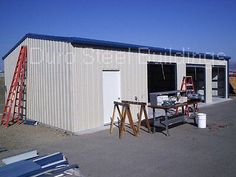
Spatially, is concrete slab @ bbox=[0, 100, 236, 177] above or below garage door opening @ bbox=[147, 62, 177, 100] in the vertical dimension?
below

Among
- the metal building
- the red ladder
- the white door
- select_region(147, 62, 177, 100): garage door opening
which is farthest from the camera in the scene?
select_region(147, 62, 177, 100): garage door opening

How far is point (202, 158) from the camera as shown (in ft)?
25.2

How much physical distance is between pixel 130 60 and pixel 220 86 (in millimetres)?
15396

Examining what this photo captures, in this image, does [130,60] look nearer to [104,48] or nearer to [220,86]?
[104,48]

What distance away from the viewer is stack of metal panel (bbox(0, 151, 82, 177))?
6.35 meters

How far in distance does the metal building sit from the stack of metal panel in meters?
4.15

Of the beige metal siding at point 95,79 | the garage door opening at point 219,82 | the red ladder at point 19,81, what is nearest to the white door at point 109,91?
the beige metal siding at point 95,79

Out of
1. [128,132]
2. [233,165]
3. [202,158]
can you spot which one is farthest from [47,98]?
[233,165]

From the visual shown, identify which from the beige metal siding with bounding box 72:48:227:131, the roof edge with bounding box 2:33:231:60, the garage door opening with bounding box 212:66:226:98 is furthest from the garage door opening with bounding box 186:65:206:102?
the beige metal siding with bounding box 72:48:227:131

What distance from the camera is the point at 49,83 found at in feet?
42.0

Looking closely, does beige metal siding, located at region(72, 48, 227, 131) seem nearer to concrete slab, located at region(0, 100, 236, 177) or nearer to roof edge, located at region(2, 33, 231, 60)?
roof edge, located at region(2, 33, 231, 60)

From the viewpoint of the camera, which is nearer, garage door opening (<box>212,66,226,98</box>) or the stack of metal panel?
the stack of metal panel

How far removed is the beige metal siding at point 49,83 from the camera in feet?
38.1

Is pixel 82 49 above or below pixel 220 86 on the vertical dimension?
above
